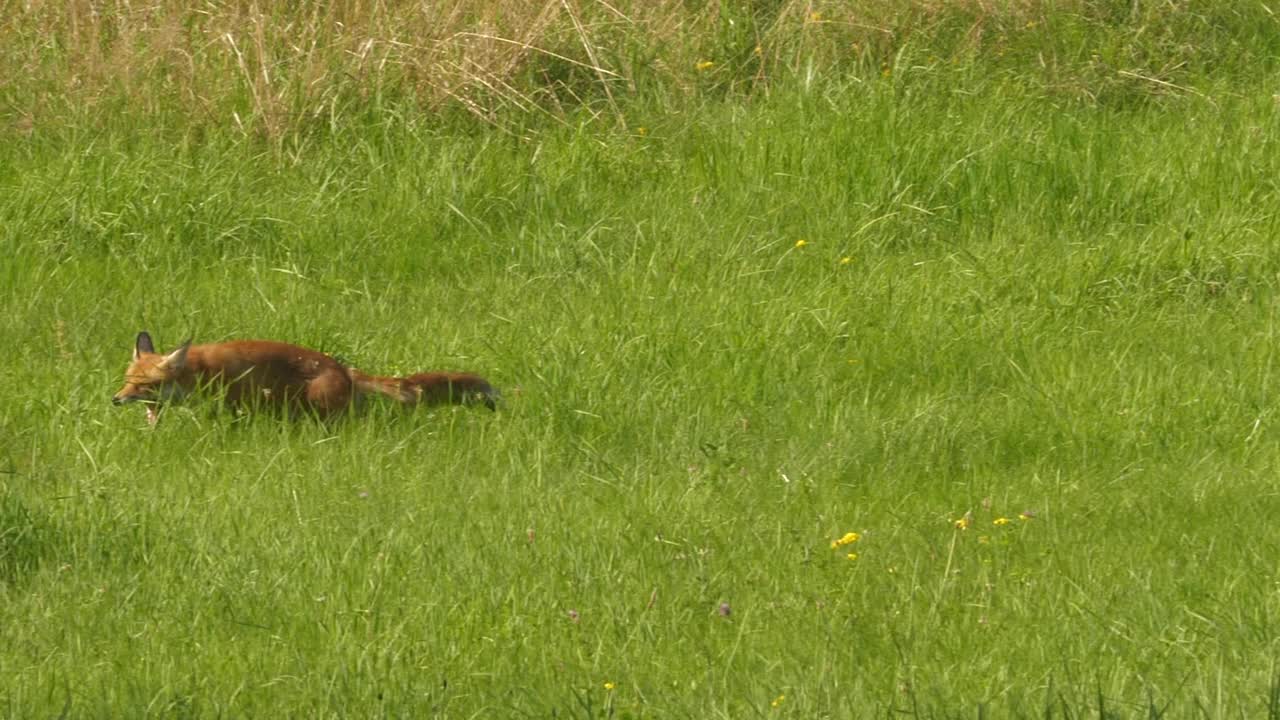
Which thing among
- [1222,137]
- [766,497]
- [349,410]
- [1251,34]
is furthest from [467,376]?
[1251,34]

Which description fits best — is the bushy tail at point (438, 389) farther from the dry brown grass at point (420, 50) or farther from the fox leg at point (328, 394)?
the dry brown grass at point (420, 50)

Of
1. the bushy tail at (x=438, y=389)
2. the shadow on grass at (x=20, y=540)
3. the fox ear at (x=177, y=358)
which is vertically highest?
the shadow on grass at (x=20, y=540)

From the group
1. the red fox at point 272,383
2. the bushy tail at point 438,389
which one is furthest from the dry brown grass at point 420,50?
the bushy tail at point 438,389

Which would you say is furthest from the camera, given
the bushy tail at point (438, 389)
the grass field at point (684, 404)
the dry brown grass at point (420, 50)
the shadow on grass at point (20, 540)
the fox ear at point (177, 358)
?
the dry brown grass at point (420, 50)

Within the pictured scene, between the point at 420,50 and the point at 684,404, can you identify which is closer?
the point at 684,404

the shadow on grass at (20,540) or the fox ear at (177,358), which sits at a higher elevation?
the shadow on grass at (20,540)

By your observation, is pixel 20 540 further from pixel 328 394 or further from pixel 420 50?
pixel 420 50

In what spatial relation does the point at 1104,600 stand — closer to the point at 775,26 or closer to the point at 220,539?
Result: the point at 220,539

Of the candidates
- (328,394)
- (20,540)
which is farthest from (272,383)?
(20,540)

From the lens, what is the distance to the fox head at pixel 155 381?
6.05 metres

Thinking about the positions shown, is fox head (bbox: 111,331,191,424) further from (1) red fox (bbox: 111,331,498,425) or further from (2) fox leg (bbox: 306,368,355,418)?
(2) fox leg (bbox: 306,368,355,418)

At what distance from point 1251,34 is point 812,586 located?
5.56m

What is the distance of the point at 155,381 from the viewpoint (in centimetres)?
610

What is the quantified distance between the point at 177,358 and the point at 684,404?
169 centimetres
